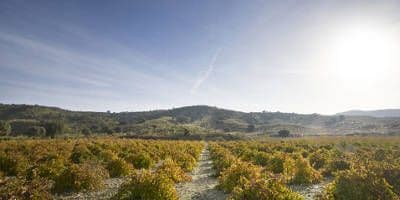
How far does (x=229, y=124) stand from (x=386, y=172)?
12613 centimetres

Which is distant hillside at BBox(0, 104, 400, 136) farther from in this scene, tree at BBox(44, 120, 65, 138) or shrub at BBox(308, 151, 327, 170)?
shrub at BBox(308, 151, 327, 170)

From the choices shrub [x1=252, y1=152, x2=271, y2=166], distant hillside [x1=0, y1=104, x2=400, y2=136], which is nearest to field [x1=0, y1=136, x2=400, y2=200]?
shrub [x1=252, y1=152, x2=271, y2=166]

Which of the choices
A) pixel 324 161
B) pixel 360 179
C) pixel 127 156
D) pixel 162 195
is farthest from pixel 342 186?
pixel 127 156

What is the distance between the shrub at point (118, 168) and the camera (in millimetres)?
15773

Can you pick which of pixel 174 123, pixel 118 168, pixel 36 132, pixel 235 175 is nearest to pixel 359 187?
pixel 235 175

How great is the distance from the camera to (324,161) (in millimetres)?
19766

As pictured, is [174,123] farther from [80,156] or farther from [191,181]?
[191,181]

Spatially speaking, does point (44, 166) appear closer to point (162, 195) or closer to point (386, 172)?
point (162, 195)

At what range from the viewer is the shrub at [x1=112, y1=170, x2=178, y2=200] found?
9273mm

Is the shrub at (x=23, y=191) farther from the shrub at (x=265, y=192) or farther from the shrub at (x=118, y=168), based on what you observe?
the shrub at (x=118, y=168)

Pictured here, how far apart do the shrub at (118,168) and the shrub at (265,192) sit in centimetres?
863

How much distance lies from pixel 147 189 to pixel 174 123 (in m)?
127

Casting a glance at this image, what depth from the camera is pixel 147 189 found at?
9.38 m

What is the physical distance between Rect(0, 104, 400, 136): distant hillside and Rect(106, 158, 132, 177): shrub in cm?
6007
